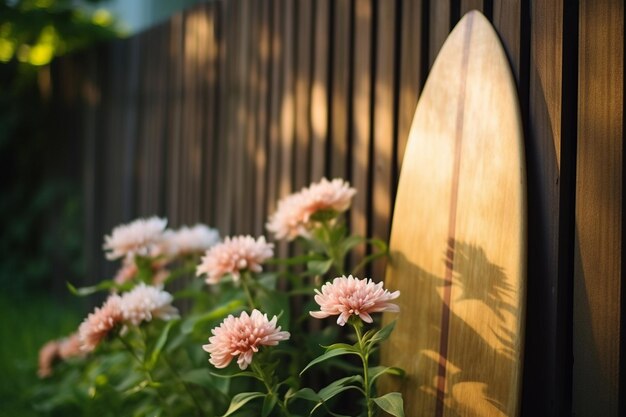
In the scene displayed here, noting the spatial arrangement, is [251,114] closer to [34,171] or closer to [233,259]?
[233,259]

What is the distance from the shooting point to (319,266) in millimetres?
2176

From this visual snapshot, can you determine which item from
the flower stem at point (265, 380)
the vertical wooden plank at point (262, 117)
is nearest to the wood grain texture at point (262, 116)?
the vertical wooden plank at point (262, 117)

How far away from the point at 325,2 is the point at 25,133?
3777 mm

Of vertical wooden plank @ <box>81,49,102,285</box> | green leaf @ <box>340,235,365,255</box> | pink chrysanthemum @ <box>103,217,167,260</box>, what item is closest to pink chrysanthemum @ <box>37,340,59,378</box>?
pink chrysanthemum @ <box>103,217,167,260</box>

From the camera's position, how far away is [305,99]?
282 cm

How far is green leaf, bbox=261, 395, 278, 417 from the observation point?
5.76 feet

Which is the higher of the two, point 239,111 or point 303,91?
point 303,91

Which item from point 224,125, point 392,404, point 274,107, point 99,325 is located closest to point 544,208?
point 392,404

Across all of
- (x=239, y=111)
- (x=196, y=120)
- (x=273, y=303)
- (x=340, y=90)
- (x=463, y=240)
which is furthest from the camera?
(x=196, y=120)

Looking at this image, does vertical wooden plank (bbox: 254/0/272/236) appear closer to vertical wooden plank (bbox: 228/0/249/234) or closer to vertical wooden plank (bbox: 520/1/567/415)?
vertical wooden plank (bbox: 228/0/249/234)

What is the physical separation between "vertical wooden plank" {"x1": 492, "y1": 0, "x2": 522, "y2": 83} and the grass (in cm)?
209

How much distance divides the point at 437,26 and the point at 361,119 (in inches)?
17.5

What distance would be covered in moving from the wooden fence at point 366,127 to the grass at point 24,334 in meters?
0.42

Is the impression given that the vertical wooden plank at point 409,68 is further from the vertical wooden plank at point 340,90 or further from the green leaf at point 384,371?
the green leaf at point 384,371
